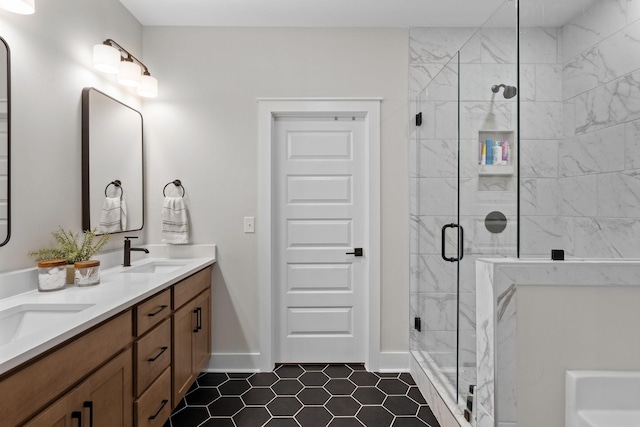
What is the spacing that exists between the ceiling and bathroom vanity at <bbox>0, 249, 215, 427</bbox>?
176 centimetres

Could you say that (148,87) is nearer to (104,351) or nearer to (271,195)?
(271,195)

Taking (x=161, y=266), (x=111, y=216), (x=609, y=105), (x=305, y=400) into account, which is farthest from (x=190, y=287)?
(x=609, y=105)

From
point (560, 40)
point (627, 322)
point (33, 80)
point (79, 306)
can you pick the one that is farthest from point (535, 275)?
point (33, 80)

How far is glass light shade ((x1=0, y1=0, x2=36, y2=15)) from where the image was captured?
1498 millimetres

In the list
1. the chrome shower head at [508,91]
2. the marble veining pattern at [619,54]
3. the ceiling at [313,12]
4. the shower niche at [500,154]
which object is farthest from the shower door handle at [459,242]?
the ceiling at [313,12]

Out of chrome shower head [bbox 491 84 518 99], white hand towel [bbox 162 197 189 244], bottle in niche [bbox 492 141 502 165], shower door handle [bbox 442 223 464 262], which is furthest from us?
white hand towel [bbox 162 197 189 244]

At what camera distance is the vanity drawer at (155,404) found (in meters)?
1.65

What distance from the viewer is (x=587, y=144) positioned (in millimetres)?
1439

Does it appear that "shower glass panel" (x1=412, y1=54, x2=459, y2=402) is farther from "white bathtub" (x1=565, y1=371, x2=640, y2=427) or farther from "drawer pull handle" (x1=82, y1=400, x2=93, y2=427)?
"drawer pull handle" (x1=82, y1=400, x2=93, y2=427)

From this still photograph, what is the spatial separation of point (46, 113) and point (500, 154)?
84.7 inches

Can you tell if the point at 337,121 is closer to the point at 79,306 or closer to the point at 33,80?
the point at 33,80

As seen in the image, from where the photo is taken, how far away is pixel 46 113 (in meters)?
1.83

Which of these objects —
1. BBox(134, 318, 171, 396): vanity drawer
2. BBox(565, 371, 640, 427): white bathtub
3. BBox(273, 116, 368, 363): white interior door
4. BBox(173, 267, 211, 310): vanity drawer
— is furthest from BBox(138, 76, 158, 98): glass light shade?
BBox(565, 371, 640, 427): white bathtub

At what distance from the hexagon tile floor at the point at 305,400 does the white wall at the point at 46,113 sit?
1.29 metres
